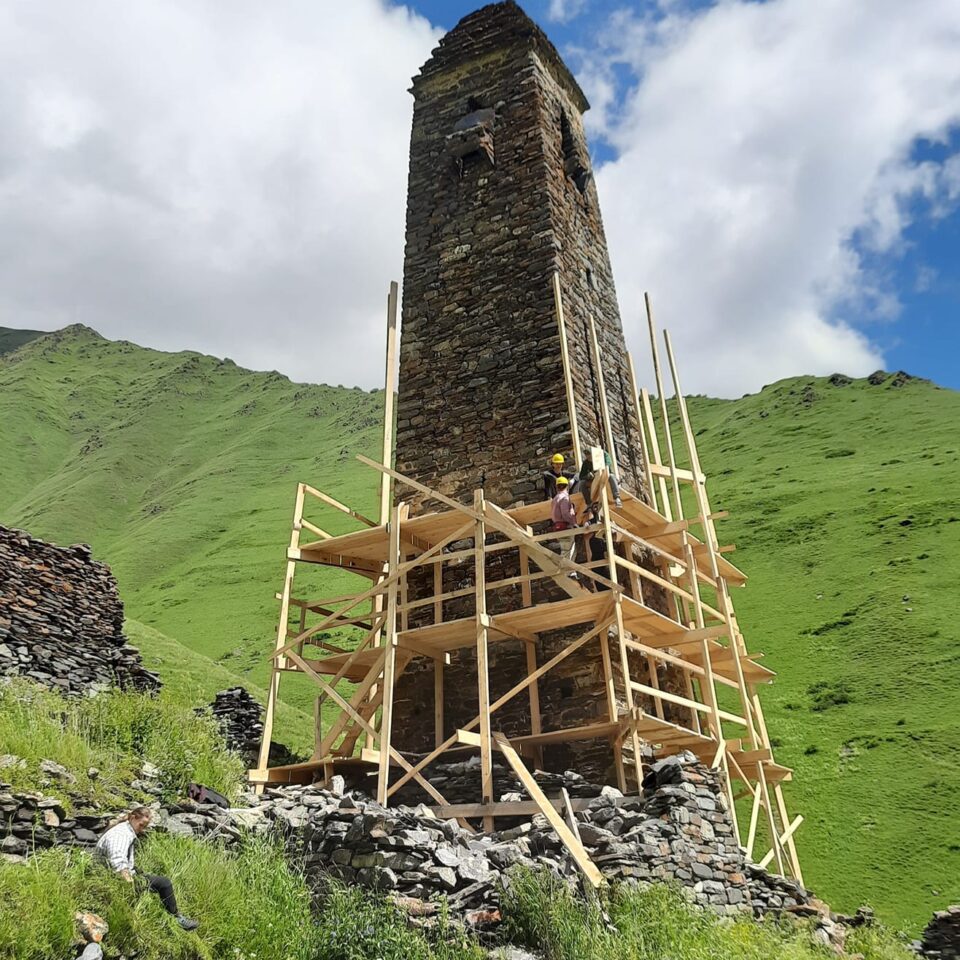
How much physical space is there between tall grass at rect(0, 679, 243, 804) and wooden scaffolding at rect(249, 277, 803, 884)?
1.53 metres

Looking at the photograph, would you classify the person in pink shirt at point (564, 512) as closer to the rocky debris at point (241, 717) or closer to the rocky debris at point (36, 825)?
the rocky debris at point (36, 825)

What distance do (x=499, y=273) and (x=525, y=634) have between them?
6484 mm

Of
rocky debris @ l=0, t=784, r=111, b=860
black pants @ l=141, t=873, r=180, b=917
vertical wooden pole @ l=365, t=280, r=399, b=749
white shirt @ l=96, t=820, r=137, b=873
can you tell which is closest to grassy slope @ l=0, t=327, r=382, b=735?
vertical wooden pole @ l=365, t=280, r=399, b=749

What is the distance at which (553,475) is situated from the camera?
41.3 ft

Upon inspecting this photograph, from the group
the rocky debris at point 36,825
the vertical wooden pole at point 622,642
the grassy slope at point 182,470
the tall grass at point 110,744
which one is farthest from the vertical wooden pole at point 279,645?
the grassy slope at point 182,470

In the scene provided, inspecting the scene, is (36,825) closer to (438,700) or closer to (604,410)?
(438,700)

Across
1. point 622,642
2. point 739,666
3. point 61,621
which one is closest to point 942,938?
point 739,666

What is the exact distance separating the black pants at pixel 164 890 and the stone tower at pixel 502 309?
5.71 metres

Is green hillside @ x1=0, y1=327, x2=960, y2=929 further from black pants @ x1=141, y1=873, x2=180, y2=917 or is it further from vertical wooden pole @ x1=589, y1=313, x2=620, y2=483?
black pants @ x1=141, y1=873, x2=180, y2=917

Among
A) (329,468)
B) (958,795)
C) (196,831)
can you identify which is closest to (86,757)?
(196,831)

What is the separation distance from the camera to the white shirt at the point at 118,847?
22.7 feet

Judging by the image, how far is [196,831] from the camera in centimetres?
853

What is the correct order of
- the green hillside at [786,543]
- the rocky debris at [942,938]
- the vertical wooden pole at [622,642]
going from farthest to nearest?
1. the green hillside at [786,543]
2. the rocky debris at [942,938]
3. the vertical wooden pole at [622,642]

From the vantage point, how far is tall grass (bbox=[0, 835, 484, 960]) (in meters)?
6.28
